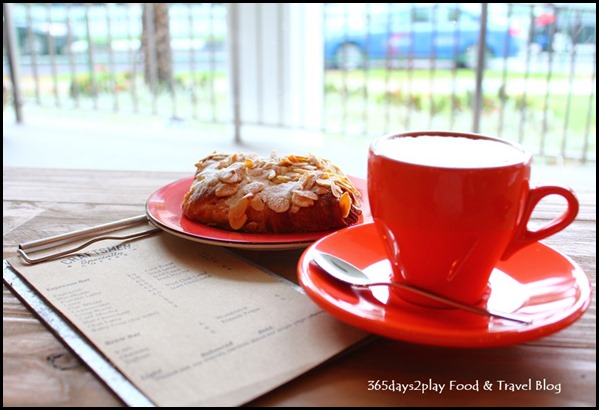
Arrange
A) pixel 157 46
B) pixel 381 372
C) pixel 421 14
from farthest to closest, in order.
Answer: pixel 157 46 < pixel 421 14 < pixel 381 372

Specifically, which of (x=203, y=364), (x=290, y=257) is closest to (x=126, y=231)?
(x=290, y=257)

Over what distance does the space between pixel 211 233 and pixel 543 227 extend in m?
0.31

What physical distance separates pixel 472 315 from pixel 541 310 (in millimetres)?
53

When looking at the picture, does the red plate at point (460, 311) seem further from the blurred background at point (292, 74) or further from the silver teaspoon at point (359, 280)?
the blurred background at point (292, 74)

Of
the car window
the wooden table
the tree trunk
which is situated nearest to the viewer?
the wooden table

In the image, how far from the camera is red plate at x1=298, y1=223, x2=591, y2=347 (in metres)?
0.39

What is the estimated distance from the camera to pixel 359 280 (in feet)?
1.56

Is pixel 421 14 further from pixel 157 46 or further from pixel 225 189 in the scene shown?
pixel 225 189

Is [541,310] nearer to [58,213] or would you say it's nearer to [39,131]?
[58,213]

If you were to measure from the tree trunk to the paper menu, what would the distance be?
3.17 m

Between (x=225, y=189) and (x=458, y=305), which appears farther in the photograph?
(x=225, y=189)

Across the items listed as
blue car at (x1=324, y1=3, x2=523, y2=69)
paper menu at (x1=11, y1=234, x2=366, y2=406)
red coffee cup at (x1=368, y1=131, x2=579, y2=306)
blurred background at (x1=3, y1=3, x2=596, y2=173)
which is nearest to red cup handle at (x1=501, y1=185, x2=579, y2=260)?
red coffee cup at (x1=368, y1=131, x2=579, y2=306)

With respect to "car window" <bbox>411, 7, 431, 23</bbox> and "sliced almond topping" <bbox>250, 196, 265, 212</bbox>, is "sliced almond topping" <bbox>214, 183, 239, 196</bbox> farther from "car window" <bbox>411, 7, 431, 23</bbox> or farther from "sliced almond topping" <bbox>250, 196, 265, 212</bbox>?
"car window" <bbox>411, 7, 431, 23</bbox>

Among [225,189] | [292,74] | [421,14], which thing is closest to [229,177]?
[225,189]
